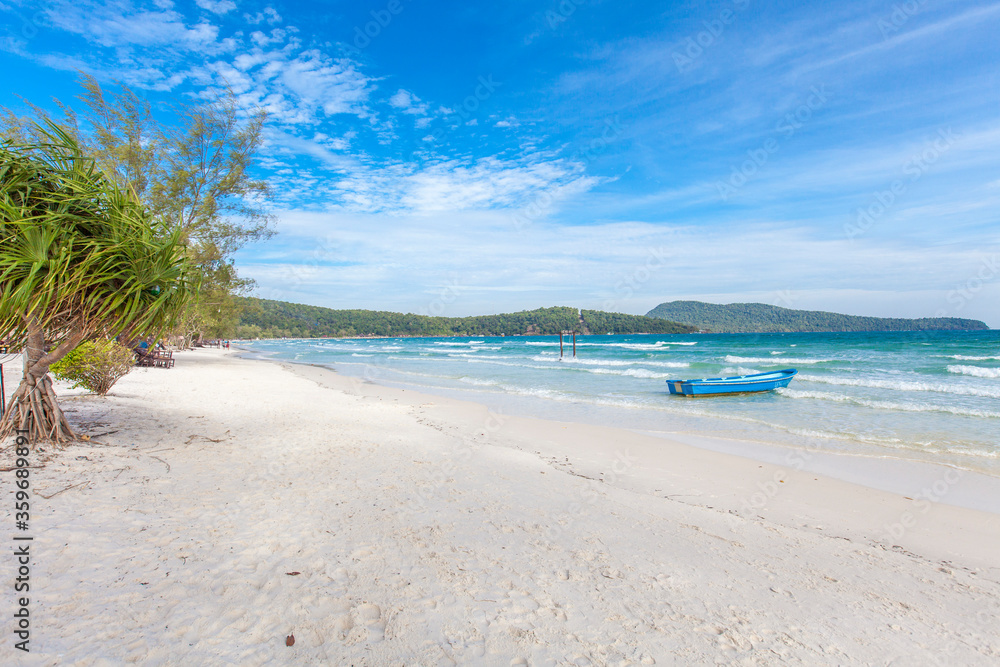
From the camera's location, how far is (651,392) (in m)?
18.0

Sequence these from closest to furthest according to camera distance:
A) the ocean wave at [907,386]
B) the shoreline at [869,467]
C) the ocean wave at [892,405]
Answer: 1. the shoreline at [869,467]
2. the ocean wave at [892,405]
3. the ocean wave at [907,386]

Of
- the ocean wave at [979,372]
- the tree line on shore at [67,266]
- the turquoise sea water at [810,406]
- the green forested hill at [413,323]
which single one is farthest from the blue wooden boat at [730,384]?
the green forested hill at [413,323]

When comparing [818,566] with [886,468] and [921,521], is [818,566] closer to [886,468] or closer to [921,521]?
[921,521]

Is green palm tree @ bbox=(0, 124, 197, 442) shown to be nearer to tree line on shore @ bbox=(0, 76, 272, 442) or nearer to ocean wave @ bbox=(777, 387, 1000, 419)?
tree line on shore @ bbox=(0, 76, 272, 442)

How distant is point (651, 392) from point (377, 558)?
15879mm

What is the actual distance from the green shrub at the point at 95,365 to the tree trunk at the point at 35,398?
12.9 ft

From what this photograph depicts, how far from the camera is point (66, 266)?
15.2 feet

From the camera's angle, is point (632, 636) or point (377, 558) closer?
point (632, 636)

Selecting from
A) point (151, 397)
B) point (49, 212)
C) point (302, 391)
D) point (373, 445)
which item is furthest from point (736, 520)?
point (302, 391)

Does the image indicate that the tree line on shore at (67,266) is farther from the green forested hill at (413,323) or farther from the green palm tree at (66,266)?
the green forested hill at (413,323)

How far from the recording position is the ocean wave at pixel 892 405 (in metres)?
12.4

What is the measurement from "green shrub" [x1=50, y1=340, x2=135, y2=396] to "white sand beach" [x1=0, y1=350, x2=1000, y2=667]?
3.10 metres

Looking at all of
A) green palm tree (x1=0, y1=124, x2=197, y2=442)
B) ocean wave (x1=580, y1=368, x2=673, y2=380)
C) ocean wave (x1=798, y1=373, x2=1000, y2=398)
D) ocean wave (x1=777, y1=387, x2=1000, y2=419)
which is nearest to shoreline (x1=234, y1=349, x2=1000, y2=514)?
ocean wave (x1=777, y1=387, x2=1000, y2=419)

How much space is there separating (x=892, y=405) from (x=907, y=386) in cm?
631
